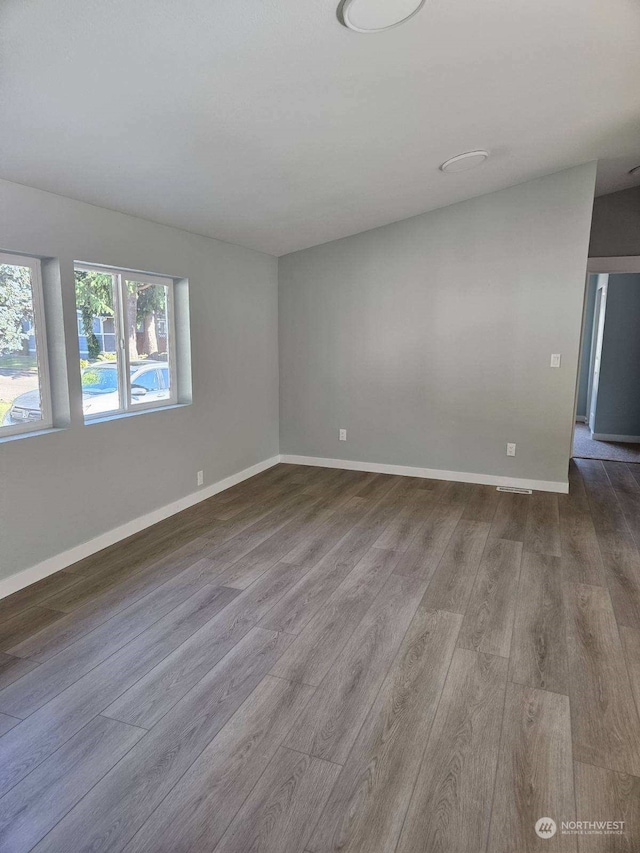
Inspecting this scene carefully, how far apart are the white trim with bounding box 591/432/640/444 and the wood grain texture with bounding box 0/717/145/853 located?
660cm

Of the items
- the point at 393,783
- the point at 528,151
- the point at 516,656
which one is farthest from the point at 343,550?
the point at 528,151

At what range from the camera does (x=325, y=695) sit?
2.02m

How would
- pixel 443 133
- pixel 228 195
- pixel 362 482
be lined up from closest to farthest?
pixel 443 133, pixel 228 195, pixel 362 482

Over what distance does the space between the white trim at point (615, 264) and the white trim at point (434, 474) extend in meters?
2.38

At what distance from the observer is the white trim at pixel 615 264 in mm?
5242

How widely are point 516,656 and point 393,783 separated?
2.99 ft

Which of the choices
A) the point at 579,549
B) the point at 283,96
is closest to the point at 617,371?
the point at 579,549

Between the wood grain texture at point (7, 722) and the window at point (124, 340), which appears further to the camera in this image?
the window at point (124, 340)

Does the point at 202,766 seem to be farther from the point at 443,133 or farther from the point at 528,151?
the point at 528,151

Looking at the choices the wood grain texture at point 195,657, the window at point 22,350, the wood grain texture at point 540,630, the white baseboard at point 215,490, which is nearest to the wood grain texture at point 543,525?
the wood grain texture at point 540,630

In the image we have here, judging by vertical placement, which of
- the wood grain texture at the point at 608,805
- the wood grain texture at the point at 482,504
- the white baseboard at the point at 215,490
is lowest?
the wood grain texture at the point at 608,805

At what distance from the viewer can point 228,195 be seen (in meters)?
3.33

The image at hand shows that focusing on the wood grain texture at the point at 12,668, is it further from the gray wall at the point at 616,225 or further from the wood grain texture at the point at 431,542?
the gray wall at the point at 616,225

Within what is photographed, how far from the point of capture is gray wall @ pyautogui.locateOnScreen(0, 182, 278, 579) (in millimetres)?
2779
